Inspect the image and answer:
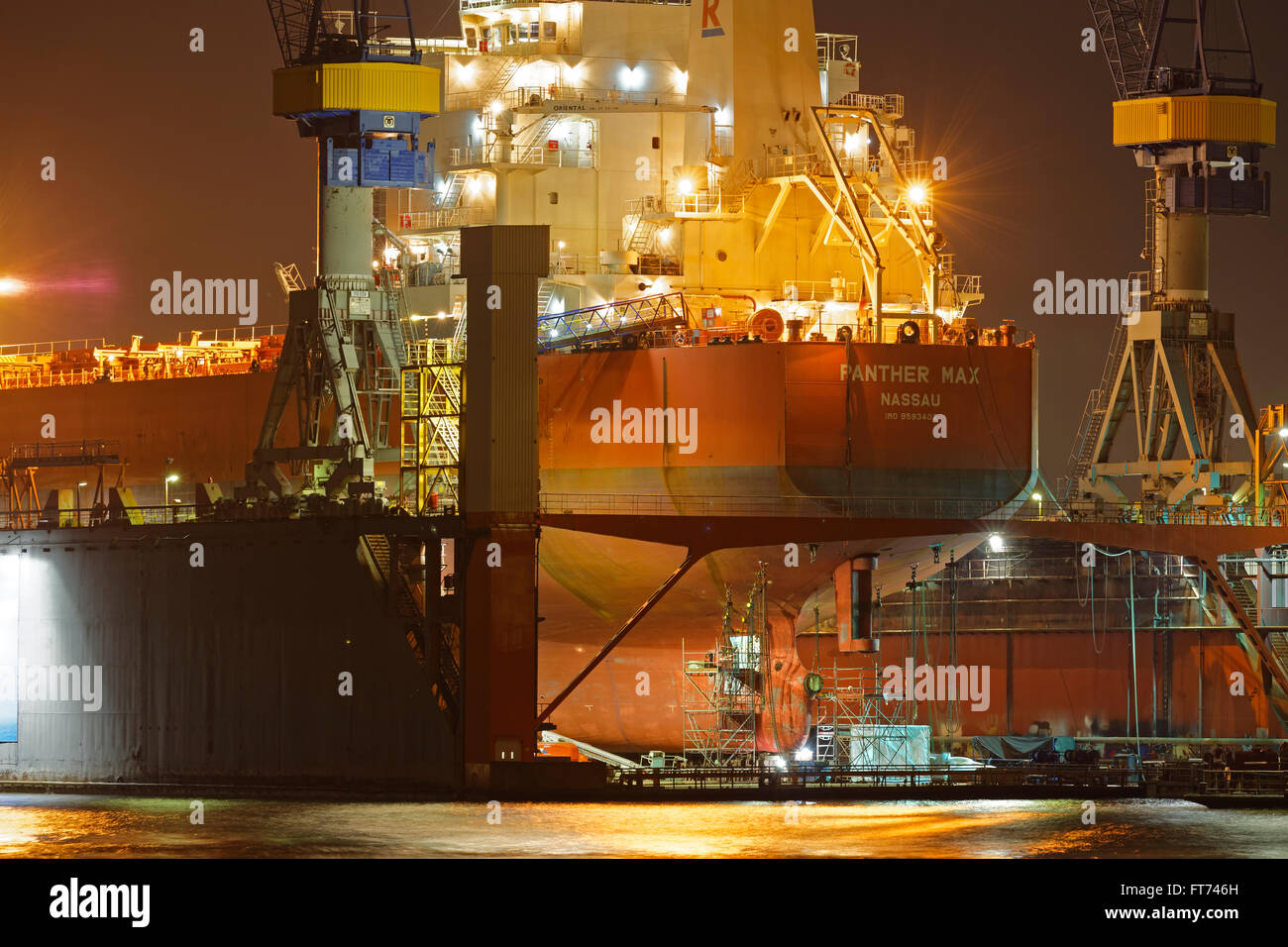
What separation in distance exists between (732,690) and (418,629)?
711cm

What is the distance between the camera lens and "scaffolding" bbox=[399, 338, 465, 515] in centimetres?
5338

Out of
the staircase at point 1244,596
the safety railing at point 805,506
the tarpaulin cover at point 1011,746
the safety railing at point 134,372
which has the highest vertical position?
the safety railing at point 134,372

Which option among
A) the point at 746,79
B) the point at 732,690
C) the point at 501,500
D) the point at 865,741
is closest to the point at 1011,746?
the point at 865,741

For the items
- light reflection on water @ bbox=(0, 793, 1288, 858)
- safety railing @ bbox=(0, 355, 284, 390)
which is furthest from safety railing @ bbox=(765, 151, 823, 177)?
light reflection on water @ bbox=(0, 793, 1288, 858)

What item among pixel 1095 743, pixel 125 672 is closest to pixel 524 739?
pixel 125 672

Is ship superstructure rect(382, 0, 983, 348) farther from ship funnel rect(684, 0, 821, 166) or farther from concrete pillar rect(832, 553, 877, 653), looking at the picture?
concrete pillar rect(832, 553, 877, 653)

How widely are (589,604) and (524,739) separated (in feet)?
23.9

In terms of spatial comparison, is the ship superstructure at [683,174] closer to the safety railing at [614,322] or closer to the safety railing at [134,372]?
the safety railing at [614,322]

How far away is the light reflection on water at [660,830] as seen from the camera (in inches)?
1727

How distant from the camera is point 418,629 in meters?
52.5

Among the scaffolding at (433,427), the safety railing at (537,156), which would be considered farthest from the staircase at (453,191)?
the scaffolding at (433,427)

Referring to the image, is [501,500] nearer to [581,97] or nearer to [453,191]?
[453,191]

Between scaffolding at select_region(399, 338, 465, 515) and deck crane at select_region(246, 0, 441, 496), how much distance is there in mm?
2464

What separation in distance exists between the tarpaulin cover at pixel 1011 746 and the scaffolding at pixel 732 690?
1454cm
